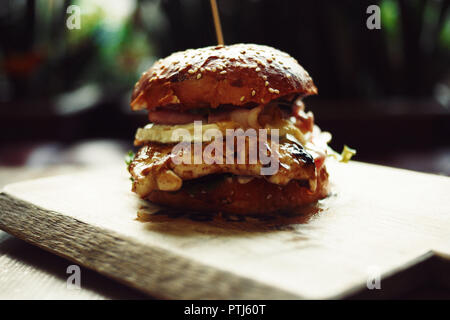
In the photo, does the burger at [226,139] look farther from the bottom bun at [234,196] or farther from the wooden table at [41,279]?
the wooden table at [41,279]

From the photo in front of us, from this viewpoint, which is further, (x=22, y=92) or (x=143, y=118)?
(x=22, y=92)

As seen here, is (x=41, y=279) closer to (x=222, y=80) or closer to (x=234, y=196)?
(x=234, y=196)

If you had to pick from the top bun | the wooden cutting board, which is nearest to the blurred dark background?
the wooden cutting board

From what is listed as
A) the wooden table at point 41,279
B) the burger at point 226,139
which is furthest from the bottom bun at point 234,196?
the wooden table at point 41,279

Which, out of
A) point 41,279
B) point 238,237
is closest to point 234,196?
point 238,237

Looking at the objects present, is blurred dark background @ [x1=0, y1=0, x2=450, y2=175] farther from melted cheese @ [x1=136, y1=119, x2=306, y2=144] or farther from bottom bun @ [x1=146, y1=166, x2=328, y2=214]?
bottom bun @ [x1=146, y1=166, x2=328, y2=214]
